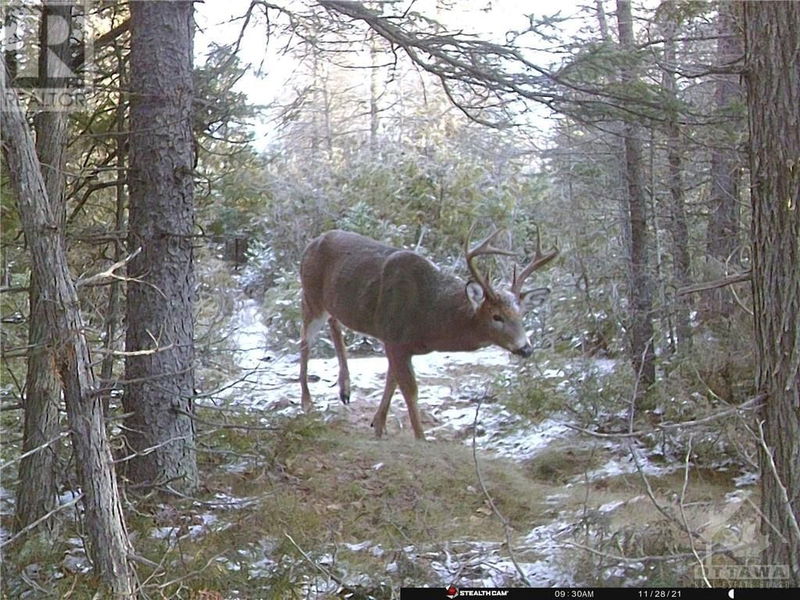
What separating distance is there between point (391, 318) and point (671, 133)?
5.31 feet

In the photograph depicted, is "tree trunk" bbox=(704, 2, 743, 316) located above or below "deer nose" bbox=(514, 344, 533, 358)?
above

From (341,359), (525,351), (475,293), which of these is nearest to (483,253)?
(475,293)

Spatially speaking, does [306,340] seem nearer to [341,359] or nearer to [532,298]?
[341,359]

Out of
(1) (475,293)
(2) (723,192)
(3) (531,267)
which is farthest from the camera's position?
(2) (723,192)

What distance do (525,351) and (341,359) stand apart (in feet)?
3.27

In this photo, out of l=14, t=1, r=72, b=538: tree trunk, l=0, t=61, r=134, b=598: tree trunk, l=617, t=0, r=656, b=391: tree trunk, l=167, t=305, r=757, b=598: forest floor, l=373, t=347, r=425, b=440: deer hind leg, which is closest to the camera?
l=0, t=61, r=134, b=598: tree trunk

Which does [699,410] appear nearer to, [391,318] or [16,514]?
[391,318]

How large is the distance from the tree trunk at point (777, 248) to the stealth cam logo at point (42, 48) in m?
2.39

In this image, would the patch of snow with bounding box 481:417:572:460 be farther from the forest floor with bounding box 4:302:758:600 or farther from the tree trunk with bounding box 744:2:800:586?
the tree trunk with bounding box 744:2:800:586

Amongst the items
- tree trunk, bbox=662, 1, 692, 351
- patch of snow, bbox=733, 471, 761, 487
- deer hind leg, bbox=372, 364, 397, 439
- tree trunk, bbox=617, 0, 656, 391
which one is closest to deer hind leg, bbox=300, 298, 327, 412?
deer hind leg, bbox=372, 364, 397, 439

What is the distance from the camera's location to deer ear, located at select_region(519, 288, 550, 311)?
3.80 metres

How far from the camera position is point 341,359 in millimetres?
4320

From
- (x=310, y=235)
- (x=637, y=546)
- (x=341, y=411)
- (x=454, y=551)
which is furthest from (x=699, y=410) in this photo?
(x=310, y=235)

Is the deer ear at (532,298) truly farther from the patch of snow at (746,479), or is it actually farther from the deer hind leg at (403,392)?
the patch of snow at (746,479)
